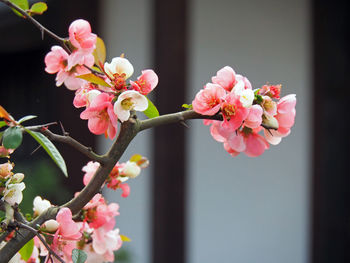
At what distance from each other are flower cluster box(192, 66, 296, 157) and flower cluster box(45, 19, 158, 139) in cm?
6

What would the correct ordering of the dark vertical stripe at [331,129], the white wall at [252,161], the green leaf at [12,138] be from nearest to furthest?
the green leaf at [12,138] → the white wall at [252,161] → the dark vertical stripe at [331,129]

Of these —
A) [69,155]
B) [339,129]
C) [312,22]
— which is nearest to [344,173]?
[339,129]

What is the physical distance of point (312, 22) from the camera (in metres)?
2.79

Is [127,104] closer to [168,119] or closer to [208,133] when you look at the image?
[168,119]

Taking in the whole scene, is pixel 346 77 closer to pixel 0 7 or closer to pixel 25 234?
pixel 0 7

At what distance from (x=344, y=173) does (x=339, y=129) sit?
23cm

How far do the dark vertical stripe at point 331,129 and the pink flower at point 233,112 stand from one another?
7.64 ft

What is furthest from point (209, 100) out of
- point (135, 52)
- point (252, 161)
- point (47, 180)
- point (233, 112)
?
point (252, 161)

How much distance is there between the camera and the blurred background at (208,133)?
240 cm

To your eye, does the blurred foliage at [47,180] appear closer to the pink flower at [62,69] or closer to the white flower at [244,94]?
the pink flower at [62,69]

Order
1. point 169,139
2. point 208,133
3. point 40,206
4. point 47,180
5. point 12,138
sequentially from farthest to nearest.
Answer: point 208,133 → point 169,139 → point 47,180 → point 40,206 → point 12,138

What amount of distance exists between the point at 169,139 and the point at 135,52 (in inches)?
16.9

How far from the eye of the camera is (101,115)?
1.72 ft

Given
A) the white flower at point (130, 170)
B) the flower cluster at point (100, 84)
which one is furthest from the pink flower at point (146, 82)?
the white flower at point (130, 170)
